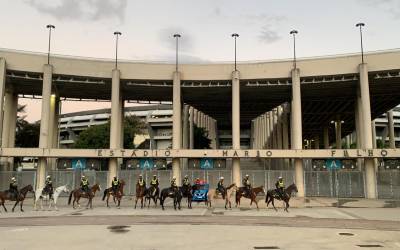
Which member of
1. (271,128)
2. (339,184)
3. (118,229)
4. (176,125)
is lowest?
(118,229)

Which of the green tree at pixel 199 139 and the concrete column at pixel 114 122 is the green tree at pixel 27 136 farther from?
the concrete column at pixel 114 122

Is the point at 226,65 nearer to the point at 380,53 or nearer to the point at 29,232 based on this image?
the point at 380,53

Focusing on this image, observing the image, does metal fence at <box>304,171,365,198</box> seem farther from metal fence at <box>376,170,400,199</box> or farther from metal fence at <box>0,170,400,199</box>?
metal fence at <box>376,170,400,199</box>

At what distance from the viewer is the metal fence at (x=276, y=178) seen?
4200 centimetres

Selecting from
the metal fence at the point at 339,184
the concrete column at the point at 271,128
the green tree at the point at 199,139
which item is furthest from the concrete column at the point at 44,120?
the concrete column at the point at 271,128

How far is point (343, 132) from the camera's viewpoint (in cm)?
10362

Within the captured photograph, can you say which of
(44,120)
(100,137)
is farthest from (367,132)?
(100,137)

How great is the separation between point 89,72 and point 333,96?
114 ft

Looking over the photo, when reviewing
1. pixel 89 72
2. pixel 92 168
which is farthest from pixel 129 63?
pixel 92 168

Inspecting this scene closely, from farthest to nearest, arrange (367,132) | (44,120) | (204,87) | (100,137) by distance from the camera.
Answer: (100,137), (204,87), (44,120), (367,132)

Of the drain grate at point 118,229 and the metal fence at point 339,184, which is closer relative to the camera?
the drain grate at point 118,229

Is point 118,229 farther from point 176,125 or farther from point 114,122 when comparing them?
point 176,125

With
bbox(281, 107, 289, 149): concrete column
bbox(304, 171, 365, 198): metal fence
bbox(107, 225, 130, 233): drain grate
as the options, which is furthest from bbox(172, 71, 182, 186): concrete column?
bbox(281, 107, 289, 149): concrete column

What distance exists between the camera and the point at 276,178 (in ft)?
145
